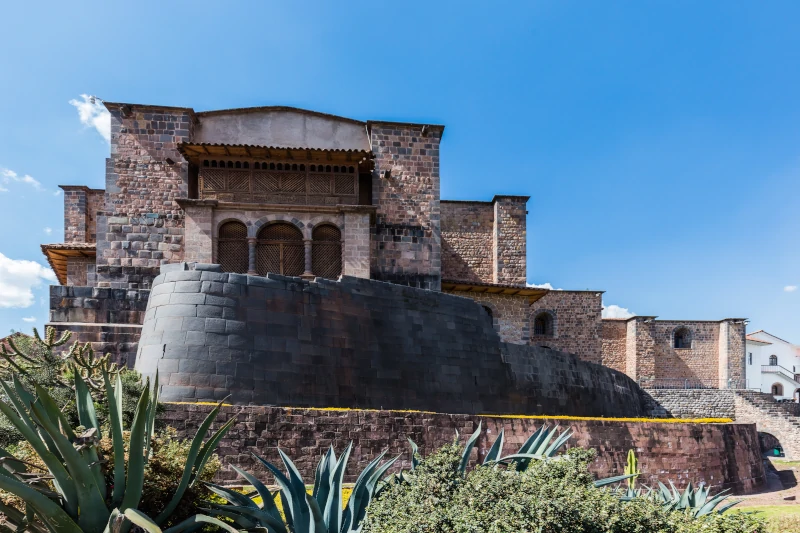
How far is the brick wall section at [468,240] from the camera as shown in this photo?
24.3 metres

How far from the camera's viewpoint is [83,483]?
3.63m

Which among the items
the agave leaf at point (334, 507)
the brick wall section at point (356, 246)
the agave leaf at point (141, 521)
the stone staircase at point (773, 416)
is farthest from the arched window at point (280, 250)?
the stone staircase at point (773, 416)

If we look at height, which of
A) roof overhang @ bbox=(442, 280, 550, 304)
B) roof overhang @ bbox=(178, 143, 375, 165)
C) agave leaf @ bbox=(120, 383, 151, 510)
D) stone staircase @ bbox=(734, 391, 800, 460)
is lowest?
stone staircase @ bbox=(734, 391, 800, 460)

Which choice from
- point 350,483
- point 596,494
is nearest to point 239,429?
point 350,483

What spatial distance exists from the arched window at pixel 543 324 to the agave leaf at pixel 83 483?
27.8 meters

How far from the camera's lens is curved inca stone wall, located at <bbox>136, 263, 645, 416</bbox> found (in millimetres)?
10852

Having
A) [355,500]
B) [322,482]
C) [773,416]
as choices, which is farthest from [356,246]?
[773,416]

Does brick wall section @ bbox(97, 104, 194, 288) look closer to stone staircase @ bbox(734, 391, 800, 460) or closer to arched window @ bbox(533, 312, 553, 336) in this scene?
arched window @ bbox(533, 312, 553, 336)

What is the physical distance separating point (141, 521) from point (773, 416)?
105ft

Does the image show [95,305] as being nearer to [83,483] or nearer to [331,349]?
[331,349]

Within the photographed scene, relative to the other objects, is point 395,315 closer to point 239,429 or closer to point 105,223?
point 239,429

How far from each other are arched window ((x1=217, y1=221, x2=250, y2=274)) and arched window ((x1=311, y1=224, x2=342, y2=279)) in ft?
7.90

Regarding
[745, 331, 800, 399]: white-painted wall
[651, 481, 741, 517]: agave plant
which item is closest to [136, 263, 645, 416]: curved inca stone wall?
[651, 481, 741, 517]: agave plant

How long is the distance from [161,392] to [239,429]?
2506mm
